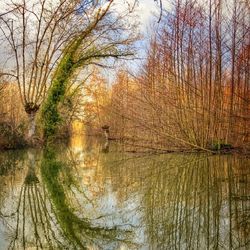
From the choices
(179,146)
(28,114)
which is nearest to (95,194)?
(179,146)

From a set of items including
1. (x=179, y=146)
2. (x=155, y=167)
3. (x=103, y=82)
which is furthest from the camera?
(x=103, y=82)

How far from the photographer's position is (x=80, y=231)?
4707 mm

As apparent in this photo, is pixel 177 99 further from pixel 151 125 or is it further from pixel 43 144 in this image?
pixel 43 144

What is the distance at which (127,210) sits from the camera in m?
5.71

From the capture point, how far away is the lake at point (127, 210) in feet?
14.0

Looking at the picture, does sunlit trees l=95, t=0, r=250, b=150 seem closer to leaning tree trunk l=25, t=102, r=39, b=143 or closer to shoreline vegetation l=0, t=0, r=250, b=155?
shoreline vegetation l=0, t=0, r=250, b=155

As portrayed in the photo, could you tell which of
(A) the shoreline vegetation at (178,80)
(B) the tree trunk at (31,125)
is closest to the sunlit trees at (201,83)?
(A) the shoreline vegetation at (178,80)

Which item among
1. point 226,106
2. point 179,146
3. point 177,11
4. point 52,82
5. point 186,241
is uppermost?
point 177,11

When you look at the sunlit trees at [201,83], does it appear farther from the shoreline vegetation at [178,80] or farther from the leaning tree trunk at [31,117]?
the leaning tree trunk at [31,117]

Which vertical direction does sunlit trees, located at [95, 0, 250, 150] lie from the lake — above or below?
above

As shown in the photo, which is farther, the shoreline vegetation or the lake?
the shoreline vegetation

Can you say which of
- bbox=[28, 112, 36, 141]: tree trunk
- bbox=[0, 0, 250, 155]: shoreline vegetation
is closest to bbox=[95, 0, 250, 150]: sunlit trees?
bbox=[0, 0, 250, 155]: shoreline vegetation

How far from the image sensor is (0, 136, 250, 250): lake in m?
4.27

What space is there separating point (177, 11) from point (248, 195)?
11179 mm
